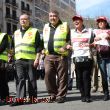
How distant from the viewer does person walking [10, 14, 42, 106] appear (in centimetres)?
958

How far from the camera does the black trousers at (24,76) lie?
377 inches

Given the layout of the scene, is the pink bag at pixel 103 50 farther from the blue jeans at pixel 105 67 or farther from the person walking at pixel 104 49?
the blue jeans at pixel 105 67

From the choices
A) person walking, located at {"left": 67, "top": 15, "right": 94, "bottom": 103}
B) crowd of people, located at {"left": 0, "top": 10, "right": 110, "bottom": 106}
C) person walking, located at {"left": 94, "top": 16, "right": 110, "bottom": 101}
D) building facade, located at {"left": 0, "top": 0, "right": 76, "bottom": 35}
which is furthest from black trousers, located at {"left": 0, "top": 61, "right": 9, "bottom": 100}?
building facade, located at {"left": 0, "top": 0, "right": 76, "bottom": 35}

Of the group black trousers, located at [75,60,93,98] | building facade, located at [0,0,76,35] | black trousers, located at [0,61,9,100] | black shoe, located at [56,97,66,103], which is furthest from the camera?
building facade, located at [0,0,76,35]

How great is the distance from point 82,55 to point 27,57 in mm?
1098

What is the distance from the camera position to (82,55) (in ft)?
31.4

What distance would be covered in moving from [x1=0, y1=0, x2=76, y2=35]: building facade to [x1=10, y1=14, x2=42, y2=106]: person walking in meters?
54.6

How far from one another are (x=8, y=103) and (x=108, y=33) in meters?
2.48

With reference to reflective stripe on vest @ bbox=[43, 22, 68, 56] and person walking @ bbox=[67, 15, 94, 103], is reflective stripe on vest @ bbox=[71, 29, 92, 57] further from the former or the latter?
reflective stripe on vest @ bbox=[43, 22, 68, 56]

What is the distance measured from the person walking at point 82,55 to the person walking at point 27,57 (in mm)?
708

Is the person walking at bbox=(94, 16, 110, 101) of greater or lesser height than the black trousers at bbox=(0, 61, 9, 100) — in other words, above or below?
above

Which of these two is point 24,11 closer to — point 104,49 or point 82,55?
point 104,49

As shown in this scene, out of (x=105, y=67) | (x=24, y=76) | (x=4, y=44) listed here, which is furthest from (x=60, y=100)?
(x=4, y=44)

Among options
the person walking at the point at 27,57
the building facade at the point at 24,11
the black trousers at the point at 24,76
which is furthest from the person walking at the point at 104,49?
the building facade at the point at 24,11
